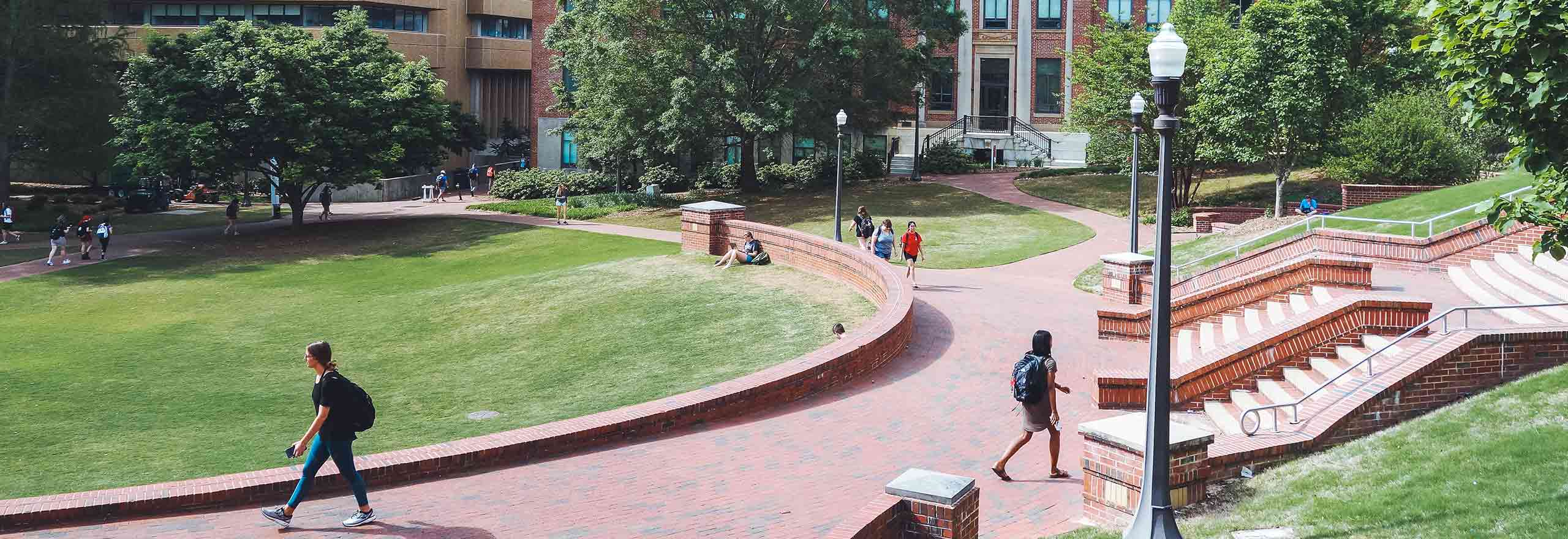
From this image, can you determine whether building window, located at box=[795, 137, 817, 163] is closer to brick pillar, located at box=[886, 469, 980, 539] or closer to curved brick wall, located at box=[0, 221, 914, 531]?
curved brick wall, located at box=[0, 221, 914, 531]

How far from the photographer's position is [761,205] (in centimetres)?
4406

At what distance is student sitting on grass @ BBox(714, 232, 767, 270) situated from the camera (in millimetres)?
25578

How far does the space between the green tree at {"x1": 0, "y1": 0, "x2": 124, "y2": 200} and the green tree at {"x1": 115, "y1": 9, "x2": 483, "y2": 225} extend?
5137 millimetres

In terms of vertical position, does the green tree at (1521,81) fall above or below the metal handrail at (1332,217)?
above

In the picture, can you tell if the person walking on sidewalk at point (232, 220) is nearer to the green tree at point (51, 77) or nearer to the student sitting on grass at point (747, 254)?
the green tree at point (51, 77)

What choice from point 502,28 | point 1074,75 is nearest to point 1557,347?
point 1074,75

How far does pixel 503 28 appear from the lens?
223ft

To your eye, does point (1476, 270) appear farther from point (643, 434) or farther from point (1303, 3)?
point (1303, 3)

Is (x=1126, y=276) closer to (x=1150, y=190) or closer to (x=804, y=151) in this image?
(x=1150, y=190)

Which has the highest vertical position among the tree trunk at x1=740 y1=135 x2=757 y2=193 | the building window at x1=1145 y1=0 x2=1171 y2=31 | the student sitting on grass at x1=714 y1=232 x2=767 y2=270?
the building window at x1=1145 y1=0 x2=1171 y2=31

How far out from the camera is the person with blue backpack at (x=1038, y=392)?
10781 mm

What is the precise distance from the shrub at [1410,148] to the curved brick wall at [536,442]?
19.1m

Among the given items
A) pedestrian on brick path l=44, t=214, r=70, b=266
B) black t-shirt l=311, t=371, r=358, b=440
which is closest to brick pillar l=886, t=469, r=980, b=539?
black t-shirt l=311, t=371, r=358, b=440

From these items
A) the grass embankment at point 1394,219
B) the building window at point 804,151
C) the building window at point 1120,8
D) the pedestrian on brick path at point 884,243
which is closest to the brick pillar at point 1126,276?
the grass embankment at point 1394,219
